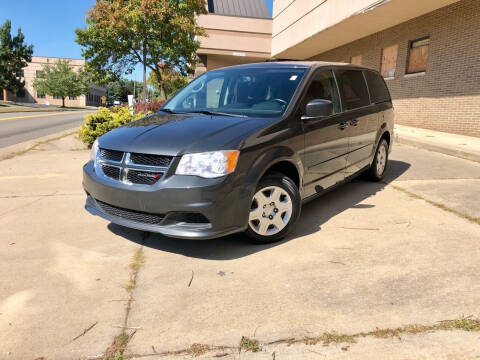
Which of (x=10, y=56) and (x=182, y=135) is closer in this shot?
(x=182, y=135)

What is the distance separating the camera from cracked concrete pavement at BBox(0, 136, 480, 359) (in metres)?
2.16

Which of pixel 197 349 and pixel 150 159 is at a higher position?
pixel 150 159

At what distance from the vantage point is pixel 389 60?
1539cm

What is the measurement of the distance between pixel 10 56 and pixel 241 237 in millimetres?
77018

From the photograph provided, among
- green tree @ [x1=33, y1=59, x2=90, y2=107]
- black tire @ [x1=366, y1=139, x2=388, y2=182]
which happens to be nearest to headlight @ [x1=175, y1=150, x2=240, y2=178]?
black tire @ [x1=366, y1=139, x2=388, y2=182]

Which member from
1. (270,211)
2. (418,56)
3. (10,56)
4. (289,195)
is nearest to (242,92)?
(289,195)

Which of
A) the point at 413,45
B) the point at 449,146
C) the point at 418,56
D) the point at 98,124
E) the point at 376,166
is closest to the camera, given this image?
the point at 376,166

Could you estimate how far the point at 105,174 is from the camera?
3.40 m

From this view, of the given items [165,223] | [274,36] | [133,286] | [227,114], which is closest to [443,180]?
[227,114]

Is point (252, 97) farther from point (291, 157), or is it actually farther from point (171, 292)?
point (171, 292)

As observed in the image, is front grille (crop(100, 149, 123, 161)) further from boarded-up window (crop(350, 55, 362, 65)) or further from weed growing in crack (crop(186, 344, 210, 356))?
boarded-up window (crop(350, 55, 362, 65))

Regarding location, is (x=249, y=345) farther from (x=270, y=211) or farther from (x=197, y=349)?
(x=270, y=211)

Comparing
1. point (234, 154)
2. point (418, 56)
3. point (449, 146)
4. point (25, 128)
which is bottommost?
point (25, 128)

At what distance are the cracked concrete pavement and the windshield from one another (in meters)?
1.30
